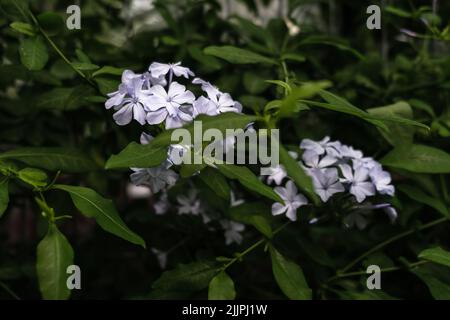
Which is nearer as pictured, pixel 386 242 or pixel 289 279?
pixel 289 279

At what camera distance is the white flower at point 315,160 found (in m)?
1.15

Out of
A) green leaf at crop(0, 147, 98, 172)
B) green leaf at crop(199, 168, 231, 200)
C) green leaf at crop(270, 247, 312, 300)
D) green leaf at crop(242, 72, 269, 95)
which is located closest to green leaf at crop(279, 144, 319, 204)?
green leaf at crop(199, 168, 231, 200)

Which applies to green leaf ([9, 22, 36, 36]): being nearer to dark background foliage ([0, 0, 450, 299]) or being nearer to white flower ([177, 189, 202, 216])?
dark background foliage ([0, 0, 450, 299])

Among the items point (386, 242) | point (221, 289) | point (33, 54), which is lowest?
point (221, 289)

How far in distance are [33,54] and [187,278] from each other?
Result: 1.73 ft

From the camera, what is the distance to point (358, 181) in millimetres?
1121

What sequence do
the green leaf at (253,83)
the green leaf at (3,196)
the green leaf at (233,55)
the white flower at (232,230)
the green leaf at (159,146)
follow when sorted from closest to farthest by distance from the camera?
the green leaf at (159,146) < the green leaf at (3,196) < the green leaf at (233,55) < the white flower at (232,230) < the green leaf at (253,83)

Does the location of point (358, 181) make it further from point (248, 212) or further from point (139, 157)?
point (139, 157)

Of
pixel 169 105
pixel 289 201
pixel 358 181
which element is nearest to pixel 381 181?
pixel 358 181

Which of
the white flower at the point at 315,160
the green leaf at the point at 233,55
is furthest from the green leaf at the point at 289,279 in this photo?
the green leaf at the point at 233,55

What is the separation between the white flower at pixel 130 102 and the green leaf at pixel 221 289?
0.31 meters

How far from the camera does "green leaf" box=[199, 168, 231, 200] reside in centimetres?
99

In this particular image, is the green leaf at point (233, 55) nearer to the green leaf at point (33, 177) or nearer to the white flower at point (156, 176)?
the white flower at point (156, 176)
